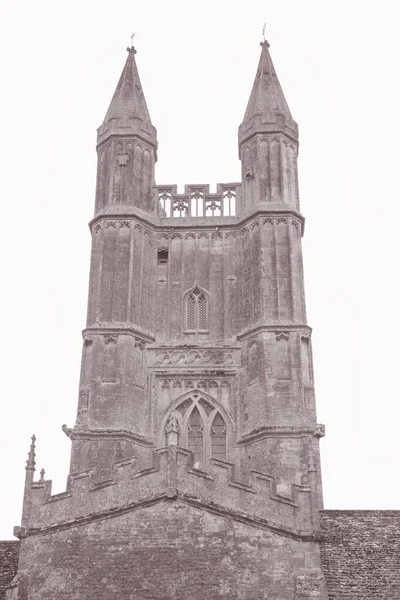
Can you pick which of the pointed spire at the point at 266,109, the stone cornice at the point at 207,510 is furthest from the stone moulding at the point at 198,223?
the stone cornice at the point at 207,510

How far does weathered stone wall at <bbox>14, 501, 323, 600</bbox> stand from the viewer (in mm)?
23969

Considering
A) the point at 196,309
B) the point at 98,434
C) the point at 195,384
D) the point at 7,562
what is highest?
the point at 196,309

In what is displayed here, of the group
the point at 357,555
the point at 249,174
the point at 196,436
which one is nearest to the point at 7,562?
the point at 196,436

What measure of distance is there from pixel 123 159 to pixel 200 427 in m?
11.1

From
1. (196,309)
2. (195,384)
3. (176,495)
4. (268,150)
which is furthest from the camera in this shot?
(268,150)

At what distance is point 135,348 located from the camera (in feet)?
114

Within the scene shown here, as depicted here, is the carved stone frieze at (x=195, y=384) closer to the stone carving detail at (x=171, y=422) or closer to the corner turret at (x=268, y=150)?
the stone carving detail at (x=171, y=422)

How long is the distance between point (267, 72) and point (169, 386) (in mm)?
14589

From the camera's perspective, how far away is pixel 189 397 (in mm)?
34531

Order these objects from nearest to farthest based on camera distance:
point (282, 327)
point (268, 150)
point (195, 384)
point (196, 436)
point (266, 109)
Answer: point (196, 436), point (282, 327), point (195, 384), point (268, 150), point (266, 109)

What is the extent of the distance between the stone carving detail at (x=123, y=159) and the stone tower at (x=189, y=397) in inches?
3.6

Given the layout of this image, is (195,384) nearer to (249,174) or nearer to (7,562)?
(249,174)

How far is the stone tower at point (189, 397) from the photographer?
24422 millimetres

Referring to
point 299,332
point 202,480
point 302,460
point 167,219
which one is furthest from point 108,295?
point 202,480
